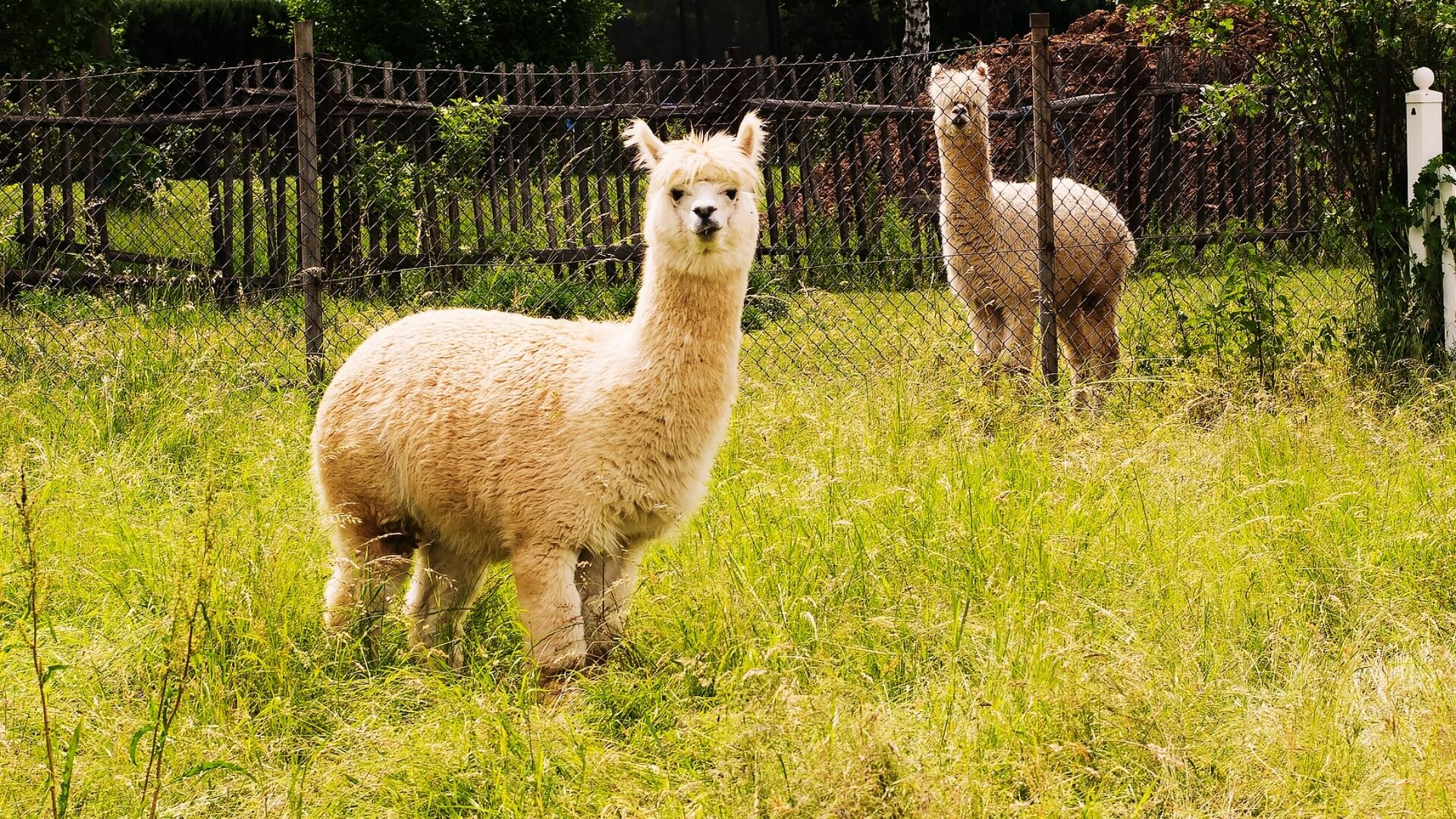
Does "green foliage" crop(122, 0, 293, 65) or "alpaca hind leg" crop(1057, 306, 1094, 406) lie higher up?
"green foliage" crop(122, 0, 293, 65)

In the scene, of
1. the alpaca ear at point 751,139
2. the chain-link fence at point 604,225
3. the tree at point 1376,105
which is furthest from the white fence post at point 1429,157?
the alpaca ear at point 751,139

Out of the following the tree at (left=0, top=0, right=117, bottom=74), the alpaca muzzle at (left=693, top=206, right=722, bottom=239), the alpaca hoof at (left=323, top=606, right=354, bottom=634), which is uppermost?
the tree at (left=0, top=0, right=117, bottom=74)

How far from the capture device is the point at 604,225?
29.7 ft

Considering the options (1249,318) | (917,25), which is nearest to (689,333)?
(1249,318)

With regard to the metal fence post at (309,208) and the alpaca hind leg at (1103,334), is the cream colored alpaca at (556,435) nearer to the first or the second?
the metal fence post at (309,208)

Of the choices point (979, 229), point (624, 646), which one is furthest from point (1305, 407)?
point (624, 646)

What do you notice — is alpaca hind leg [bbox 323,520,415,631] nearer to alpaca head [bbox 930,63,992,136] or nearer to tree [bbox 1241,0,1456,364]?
alpaca head [bbox 930,63,992,136]

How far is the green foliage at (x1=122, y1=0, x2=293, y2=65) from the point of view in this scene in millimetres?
21047

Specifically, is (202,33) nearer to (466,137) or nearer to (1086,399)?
(466,137)

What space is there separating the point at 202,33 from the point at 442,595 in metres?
20.0

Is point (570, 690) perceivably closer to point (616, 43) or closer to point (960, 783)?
point (960, 783)

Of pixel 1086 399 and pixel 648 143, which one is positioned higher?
pixel 648 143

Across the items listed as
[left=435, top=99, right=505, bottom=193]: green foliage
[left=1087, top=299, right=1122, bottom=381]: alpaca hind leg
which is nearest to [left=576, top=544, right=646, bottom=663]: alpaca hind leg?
[left=1087, top=299, right=1122, bottom=381]: alpaca hind leg

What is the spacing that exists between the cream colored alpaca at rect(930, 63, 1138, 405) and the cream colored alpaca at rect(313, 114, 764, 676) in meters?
2.87
